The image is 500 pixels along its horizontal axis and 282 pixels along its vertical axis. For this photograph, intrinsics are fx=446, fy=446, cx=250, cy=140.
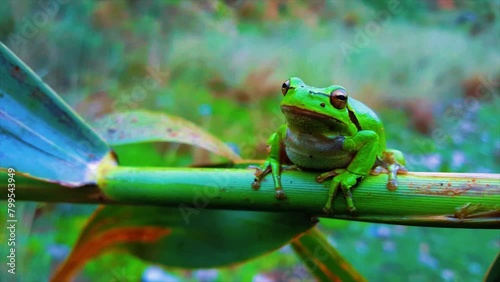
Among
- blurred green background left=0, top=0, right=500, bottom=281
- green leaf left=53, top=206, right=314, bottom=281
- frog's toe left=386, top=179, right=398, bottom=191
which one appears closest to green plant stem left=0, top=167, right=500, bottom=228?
frog's toe left=386, top=179, right=398, bottom=191

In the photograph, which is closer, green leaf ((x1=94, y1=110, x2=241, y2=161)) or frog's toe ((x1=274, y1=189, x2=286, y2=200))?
frog's toe ((x1=274, y1=189, x2=286, y2=200))

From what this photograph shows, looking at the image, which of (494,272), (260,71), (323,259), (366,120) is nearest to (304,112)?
(366,120)

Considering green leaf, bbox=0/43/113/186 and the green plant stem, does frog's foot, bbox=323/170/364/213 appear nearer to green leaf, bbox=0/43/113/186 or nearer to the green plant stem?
the green plant stem

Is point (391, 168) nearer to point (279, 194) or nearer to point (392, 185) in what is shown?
point (392, 185)

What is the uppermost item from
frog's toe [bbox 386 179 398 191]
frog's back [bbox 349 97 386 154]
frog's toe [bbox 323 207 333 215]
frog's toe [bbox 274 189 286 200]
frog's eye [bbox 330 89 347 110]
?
frog's eye [bbox 330 89 347 110]

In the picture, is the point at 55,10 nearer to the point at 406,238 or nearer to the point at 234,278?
the point at 234,278

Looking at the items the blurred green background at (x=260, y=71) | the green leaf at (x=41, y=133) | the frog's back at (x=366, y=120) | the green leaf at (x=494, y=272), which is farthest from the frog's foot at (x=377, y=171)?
the blurred green background at (x=260, y=71)

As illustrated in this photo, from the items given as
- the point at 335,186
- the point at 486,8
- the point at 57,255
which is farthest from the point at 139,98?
the point at 335,186
